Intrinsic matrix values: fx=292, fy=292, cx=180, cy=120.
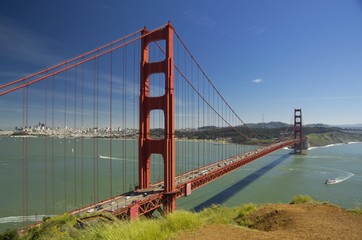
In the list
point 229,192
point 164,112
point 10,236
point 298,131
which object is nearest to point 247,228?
point 10,236

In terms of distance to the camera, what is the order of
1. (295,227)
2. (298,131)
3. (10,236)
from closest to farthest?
(295,227), (10,236), (298,131)

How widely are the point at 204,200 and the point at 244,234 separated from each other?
54.1 ft

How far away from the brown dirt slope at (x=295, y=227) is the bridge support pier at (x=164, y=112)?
7380 millimetres

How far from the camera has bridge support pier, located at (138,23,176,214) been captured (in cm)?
1484

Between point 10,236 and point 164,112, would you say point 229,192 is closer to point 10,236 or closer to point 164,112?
point 164,112

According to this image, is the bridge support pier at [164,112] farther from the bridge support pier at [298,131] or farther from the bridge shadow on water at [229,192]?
the bridge support pier at [298,131]

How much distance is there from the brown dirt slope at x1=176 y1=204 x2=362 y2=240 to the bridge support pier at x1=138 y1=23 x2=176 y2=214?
24.2ft

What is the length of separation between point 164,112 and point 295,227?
10096 mm

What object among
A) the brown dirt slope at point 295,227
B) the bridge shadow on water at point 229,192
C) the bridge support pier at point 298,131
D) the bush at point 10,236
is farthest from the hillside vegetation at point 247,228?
the bridge support pier at point 298,131

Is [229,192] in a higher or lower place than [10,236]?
lower

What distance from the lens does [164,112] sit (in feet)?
49.5

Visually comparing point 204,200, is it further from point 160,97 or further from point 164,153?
point 160,97

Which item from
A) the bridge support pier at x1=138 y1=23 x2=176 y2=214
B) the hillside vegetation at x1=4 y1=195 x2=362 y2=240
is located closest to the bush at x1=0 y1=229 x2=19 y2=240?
the hillside vegetation at x1=4 y1=195 x2=362 y2=240

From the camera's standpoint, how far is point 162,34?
52.5ft
